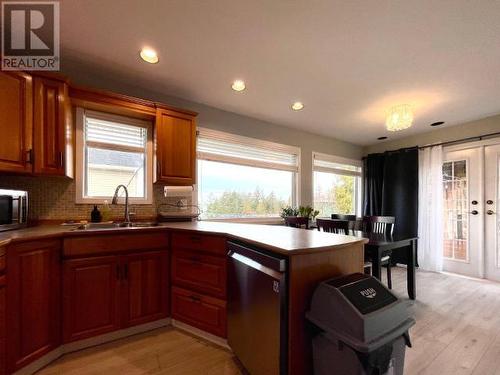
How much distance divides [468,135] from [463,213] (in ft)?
3.98

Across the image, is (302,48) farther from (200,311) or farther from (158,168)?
(200,311)

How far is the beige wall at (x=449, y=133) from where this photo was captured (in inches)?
135

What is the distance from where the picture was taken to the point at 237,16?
5.40 feet

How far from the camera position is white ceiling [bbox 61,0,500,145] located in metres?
1.58

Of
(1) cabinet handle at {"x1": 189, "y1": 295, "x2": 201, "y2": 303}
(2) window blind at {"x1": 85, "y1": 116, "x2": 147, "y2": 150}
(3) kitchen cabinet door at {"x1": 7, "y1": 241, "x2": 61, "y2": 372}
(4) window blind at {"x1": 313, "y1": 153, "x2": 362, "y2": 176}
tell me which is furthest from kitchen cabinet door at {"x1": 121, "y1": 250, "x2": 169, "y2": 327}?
(4) window blind at {"x1": 313, "y1": 153, "x2": 362, "y2": 176}

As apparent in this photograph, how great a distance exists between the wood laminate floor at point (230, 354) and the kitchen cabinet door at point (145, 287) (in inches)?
6.5

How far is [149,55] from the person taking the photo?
2061 millimetres

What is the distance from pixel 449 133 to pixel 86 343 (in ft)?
17.5

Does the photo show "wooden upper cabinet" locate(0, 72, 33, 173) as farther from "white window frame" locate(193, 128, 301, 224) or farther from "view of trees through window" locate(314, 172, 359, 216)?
"view of trees through window" locate(314, 172, 359, 216)

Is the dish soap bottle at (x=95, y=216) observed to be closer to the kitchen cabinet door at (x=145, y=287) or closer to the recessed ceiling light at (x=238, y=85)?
the kitchen cabinet door at (x=145, y=287)

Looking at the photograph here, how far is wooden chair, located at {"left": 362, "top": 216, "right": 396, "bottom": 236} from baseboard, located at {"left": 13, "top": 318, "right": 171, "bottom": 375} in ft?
8.63

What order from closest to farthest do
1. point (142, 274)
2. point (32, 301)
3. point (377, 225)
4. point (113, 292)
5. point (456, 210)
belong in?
1. point (32, 301)
2. point (113, 292)
3. point (142, 274)
4. point (377, 225)
5. point (456, 210)

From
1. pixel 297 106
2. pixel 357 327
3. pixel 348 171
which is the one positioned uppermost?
pixel 297 106

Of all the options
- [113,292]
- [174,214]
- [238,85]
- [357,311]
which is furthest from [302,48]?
[113,292]
